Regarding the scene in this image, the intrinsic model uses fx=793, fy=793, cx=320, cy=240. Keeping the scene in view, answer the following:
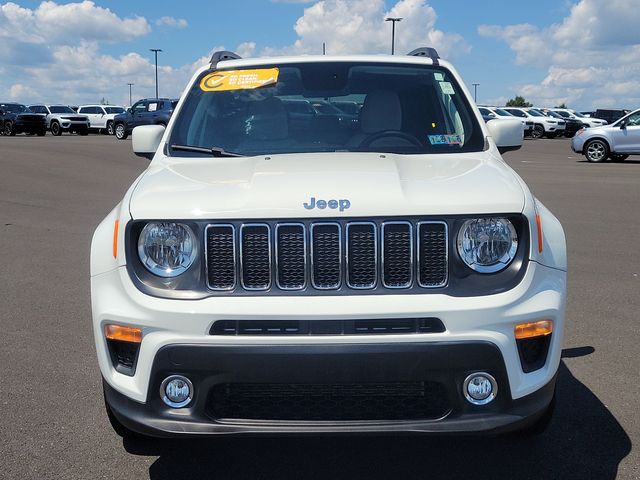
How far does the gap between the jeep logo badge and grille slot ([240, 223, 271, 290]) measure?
0.19 m

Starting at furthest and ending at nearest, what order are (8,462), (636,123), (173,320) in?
(636,123)
(8,462)
(173,320)

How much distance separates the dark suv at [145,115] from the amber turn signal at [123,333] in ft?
107

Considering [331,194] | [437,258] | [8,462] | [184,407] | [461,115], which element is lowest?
[8,462]

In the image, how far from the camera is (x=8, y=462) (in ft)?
11.8

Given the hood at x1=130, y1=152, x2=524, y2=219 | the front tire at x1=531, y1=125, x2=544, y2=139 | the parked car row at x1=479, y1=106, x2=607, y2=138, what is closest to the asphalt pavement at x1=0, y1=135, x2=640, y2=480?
the hood at x1=130, y1=152, x2=524, y2=219

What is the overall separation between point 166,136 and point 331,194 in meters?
1.62

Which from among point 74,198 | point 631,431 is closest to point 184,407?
point 631,431

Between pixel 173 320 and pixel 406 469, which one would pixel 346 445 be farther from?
pixel 173 320

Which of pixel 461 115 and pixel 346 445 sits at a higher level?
pixel 461 115

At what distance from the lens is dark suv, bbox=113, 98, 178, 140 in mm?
35719

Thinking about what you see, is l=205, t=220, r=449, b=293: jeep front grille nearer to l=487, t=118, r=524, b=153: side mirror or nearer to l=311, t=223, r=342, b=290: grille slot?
l=311, t=223, r=342, b=290: grille slot

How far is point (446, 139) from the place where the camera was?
171 inches

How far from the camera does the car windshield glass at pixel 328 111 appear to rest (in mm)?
4320

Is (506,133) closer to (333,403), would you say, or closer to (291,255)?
(291,255)
